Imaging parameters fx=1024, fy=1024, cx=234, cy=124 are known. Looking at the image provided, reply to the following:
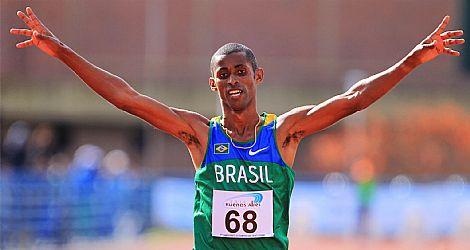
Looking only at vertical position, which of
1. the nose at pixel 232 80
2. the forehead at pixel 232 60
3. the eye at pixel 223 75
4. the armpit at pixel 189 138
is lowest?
the armpit at pixel 189 138

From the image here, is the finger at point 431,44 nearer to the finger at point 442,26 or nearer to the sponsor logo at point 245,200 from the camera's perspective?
the finger at point 442,26

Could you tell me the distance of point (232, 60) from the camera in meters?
6.11

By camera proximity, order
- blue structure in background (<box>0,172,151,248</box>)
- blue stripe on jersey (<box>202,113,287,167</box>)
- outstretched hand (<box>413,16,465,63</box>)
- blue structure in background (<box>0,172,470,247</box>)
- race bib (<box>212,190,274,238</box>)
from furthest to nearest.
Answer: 1. blue structure in background (<box>0,172,470,247</box>)
2. blue structure in background (<box>0,172,151,248</box>)
3. outstretched hand (<box>413,16,465,63</box>)
4. blue stripe on jersey (<box>202,113,287,167</box>)
5. race bib (<box>212,190,274,238</box>)

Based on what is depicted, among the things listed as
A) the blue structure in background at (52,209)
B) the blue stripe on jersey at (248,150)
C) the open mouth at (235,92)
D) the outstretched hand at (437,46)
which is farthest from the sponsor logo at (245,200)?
the blue structure in background at (52,209)

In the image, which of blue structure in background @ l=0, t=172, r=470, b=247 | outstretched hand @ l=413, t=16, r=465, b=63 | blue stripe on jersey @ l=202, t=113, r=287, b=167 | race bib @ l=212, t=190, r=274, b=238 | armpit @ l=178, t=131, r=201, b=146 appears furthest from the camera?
blue structure in background @ l=0, t=172, r=470, b=247

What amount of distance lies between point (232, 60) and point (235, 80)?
13cm

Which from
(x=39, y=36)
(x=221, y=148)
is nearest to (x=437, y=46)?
(x=221, y=148)

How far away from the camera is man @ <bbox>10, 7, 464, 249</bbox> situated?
5.96 m

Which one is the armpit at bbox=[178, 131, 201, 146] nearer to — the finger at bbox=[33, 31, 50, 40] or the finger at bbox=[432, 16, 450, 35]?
the finger at bbox=[33, 31, 50, 40]

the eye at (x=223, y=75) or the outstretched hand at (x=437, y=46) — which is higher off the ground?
the outstretched hand at (x=437, y=46)

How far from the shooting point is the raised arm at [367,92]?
6.18 metres

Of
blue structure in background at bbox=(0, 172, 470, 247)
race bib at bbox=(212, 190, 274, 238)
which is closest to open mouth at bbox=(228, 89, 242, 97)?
race bib at bbox=(212, 190, 274, 238)

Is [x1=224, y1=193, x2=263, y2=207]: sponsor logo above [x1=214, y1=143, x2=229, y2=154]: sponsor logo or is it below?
below

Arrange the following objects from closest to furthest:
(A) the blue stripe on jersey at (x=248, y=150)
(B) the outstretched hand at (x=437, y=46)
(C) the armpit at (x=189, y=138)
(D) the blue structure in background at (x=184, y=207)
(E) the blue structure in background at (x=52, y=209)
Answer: (A) the blue stripe on jersey at (x=248, y=150), (B) the outstretched hand at (x=437, y=46), (C) the armpit at (x=189, y=138), (E) the blue structure in background at (x=52, y=209), (D) the blue structure in background at (x=184, y=207)
